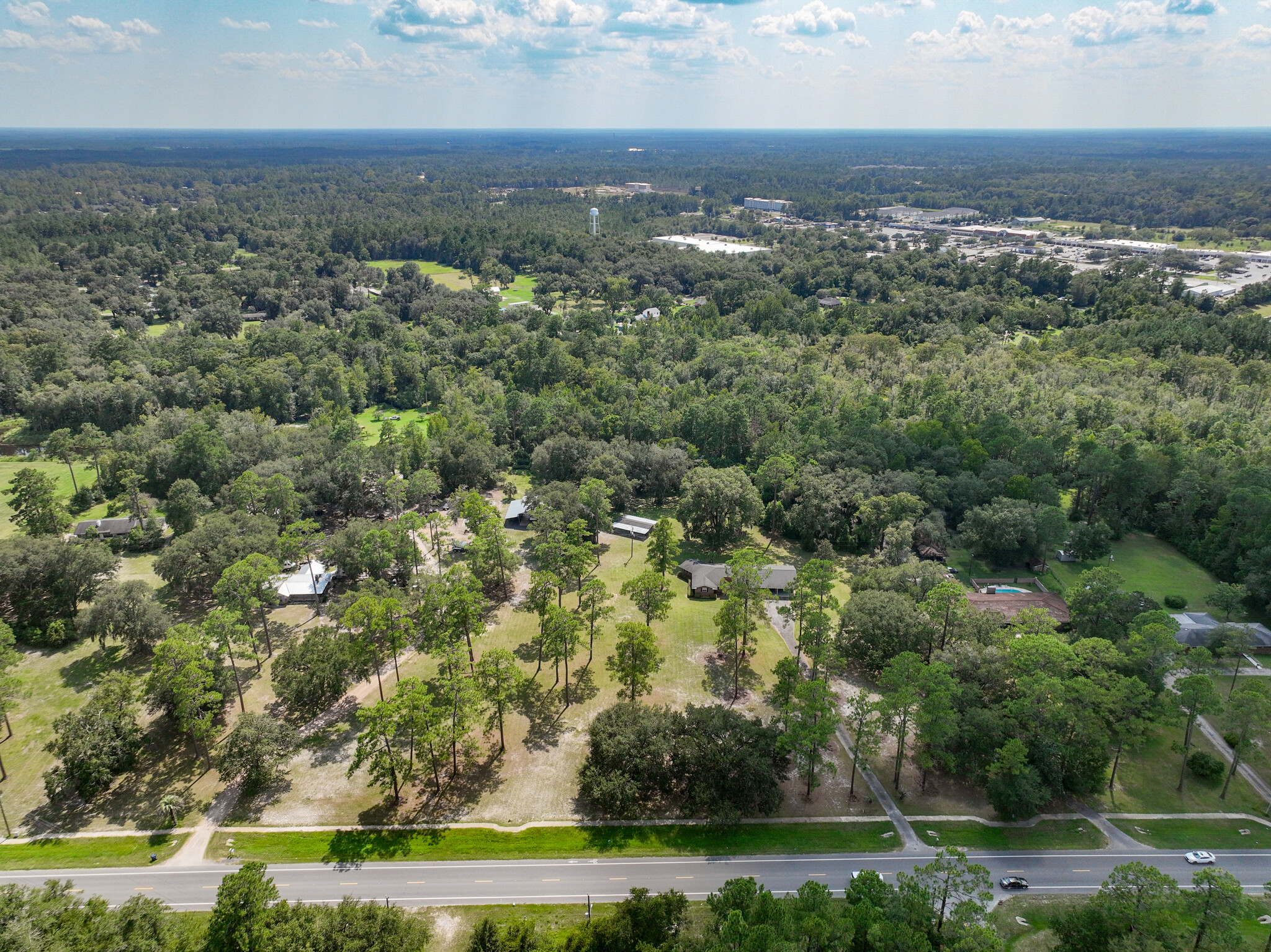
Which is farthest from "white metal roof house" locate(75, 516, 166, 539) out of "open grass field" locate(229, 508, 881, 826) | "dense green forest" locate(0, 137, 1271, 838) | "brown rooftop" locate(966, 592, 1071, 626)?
"brown rooftop" locate(966, 592, 1071, 626)

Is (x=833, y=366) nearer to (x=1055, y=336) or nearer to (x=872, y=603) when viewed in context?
(x=1055, y=336)

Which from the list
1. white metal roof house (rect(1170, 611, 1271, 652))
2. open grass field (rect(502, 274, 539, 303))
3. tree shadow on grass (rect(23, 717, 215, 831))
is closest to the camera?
tree shadow on grass (rect(23, 717, 215, 831))

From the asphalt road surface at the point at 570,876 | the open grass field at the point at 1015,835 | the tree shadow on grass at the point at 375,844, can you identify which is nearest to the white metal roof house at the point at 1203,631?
the asphalt road surface at the point at 570,876

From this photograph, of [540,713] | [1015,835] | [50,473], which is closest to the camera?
[1015,835]

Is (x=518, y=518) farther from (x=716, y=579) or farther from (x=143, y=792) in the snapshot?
(x=143, y=792)

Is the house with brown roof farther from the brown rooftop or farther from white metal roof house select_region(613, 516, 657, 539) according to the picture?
white metal roof house select_region(613, 516, 657, 539)

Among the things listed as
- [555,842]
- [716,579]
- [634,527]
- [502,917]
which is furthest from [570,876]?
[634,527]
